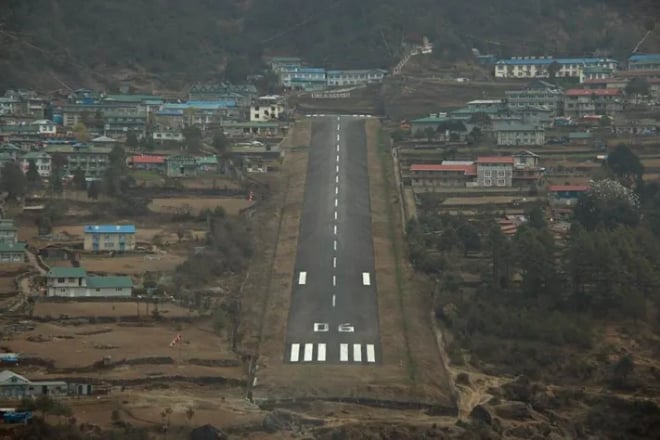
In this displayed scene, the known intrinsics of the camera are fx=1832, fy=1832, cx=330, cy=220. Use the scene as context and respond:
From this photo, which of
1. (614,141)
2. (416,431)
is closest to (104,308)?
(416,431)

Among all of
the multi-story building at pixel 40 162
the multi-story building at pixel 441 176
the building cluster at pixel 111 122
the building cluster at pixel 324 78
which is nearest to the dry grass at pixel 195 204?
the building cluster at pixel 111 122

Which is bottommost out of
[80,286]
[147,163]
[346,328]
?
[346,328]

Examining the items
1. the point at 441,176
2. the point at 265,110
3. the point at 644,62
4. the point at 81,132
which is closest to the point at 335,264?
the point at 441,176

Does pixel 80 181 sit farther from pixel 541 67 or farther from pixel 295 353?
pixel 541 67

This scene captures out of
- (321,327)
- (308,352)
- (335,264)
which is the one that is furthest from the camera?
(335,264)

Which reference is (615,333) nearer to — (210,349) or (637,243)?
(637,243)
